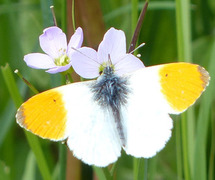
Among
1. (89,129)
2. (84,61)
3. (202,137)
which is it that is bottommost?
(202,137)

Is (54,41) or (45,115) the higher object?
(54,41)

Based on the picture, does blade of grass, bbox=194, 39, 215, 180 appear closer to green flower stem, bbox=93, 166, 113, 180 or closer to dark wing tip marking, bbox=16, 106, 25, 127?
green flower stem, bbox=93, 166, 113, 180

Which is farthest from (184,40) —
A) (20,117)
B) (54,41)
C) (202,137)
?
(20,117)

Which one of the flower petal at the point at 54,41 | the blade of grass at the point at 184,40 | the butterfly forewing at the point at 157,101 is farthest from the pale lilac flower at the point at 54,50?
the blade of grass at the point at 184,40

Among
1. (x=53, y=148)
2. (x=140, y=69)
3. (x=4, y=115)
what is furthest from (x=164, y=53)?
(x=140, y=69)

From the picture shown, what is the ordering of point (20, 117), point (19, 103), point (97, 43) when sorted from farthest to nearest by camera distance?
point (97, 43) < point (19, 103) < point (20, 117)

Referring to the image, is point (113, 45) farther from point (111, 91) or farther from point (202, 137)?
point (202, 137)

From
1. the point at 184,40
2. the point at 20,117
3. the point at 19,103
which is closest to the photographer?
the point at 20,117
